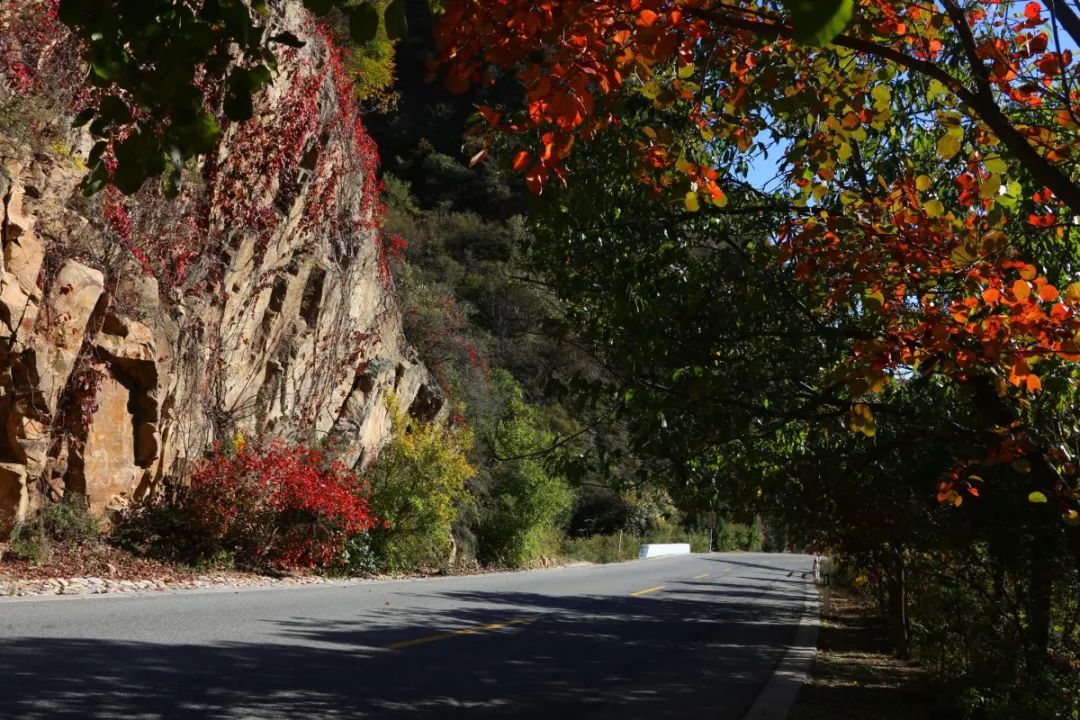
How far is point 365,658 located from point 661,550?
3680 cm

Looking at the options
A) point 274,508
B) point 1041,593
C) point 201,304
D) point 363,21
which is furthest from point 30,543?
point 363,21

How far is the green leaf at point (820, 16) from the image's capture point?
1880 mm

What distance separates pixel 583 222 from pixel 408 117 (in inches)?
2158

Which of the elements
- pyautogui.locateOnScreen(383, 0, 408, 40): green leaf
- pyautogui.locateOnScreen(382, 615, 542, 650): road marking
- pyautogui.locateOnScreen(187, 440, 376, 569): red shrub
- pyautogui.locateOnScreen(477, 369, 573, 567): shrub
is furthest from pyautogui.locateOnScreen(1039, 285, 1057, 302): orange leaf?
pyautogui.locateOnScreen(477, 369, 573, 567): shrub

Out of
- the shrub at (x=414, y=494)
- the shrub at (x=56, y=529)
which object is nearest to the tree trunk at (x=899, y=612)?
the shrub at (x=414, y=494)

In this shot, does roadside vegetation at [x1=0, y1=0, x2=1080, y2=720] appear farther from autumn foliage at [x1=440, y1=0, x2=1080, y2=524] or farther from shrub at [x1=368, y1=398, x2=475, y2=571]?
shrub at [x1=368, y1=398, x2=475, y2=571]

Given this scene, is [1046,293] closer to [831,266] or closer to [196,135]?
[831,266]

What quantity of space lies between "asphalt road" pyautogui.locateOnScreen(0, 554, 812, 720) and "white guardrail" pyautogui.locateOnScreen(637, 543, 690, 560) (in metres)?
27.0

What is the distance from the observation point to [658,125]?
17.9 ft

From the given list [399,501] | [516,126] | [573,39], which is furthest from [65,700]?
[399,501]

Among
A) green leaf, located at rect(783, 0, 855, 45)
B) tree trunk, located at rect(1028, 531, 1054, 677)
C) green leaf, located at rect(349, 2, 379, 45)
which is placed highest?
green leaf, located at rect(349, 2, 379, 45)

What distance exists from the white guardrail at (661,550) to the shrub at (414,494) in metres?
20.0

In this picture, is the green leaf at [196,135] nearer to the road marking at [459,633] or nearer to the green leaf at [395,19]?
the green leaf at [395,19]

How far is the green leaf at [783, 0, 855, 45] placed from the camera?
1.88 metres
